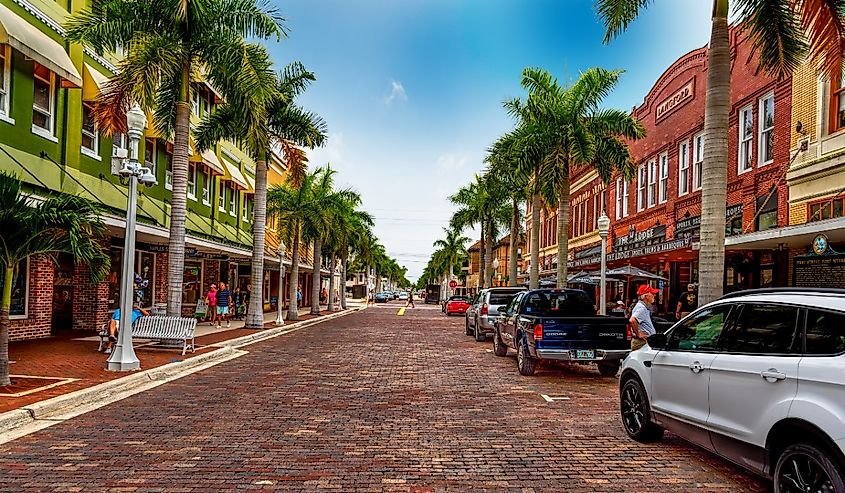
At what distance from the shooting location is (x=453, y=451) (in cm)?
712

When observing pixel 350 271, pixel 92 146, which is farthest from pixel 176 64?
pixel 350 271

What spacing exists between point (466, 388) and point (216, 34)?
11.3 meters

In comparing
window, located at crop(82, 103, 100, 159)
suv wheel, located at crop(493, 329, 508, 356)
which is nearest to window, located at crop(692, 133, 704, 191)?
suv wheel, located at crop(493, 329, 508, 356)

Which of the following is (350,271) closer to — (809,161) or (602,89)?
(602,89)

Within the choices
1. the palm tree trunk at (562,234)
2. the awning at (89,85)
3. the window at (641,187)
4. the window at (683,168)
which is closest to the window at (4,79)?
the awning at (89,85)

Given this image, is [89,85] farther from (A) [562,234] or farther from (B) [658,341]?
(B) [658,341]

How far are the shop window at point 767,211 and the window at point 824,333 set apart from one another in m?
14.2

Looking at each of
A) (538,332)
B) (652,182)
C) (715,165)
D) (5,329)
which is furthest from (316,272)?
(715,165)

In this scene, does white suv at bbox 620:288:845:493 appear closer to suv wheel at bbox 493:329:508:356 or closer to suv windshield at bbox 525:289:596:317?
suv windshield at bbox 525:289:596:317

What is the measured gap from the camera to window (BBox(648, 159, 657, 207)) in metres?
27.3

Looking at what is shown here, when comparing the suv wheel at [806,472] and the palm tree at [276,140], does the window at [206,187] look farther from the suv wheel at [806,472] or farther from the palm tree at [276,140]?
the suv wheel at [806,472]

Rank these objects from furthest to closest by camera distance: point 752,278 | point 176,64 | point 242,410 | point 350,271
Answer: point 350,271
point 752,278
point 176,64
point 242,410

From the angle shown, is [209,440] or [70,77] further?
[70,77]

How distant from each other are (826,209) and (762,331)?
481 inches
